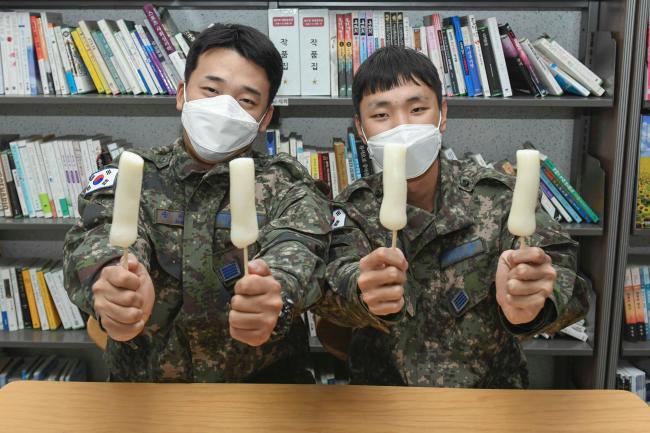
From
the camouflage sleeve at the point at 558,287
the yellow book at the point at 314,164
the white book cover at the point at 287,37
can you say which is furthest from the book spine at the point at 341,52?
the camouflage sleeve at the point at 558,287

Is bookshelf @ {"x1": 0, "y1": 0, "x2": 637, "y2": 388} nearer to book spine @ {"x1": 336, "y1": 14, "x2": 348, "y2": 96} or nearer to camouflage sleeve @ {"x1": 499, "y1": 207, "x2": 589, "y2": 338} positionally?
book spine @ {"x1": 336, "y1": 14, "x2": 348, "y2": 96}

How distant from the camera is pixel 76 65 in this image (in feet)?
8.04

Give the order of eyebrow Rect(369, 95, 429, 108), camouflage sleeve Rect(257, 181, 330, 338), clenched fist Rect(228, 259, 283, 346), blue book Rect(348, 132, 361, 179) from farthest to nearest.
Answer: blue book Rect(348, 132, 361, 179), eyebrow Rect(369, 95, 429, 108), camouflage sleeve Rect(257, 181, 330, 338), clenched fist Rect(228, 259, 283, 346)

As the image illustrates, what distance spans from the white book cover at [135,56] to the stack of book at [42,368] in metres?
1.31

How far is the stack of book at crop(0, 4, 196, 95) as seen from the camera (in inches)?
95.0

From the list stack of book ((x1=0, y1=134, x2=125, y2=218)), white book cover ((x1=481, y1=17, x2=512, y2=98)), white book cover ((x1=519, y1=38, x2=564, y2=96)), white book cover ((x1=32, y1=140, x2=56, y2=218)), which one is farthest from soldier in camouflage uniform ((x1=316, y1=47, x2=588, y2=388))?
white book cover ((x1=32, y1=140, x2=56, y2=218))

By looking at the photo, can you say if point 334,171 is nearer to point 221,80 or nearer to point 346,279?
point 221,80

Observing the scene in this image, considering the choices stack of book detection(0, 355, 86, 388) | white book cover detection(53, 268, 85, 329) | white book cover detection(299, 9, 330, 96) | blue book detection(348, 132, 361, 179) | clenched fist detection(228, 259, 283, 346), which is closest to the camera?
clenched fist detection(228, 259, 283, 346)

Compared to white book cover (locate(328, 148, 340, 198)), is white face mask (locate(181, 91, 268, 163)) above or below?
above

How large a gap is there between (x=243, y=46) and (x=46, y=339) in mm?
1713

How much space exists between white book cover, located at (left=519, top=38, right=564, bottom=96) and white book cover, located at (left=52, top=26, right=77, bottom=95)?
1766mm

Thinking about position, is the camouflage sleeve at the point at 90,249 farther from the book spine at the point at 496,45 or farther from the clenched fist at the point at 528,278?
the book spine at the point at 496,45

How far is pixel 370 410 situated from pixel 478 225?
57 centimetres

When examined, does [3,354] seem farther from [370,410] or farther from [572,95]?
[572,95]
